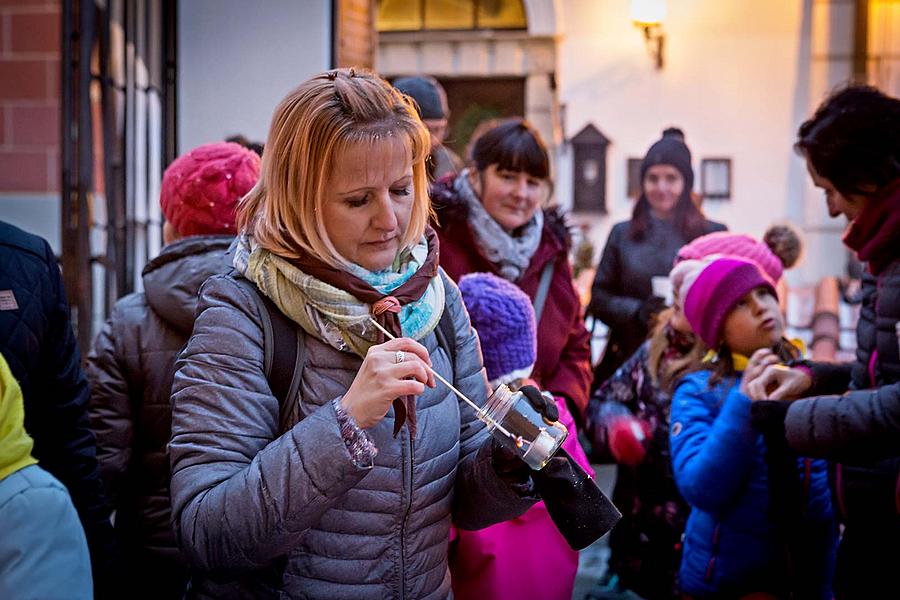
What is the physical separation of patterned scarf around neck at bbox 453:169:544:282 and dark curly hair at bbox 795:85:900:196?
2.99ft

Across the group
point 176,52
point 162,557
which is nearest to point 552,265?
point 162,557

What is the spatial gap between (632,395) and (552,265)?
21.0 inches

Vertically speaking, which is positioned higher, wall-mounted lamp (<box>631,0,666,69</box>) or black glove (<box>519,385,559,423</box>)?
wall-mounted lamp (<box>631,0,666,69</box>)

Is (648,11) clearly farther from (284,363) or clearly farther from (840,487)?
(284,363)

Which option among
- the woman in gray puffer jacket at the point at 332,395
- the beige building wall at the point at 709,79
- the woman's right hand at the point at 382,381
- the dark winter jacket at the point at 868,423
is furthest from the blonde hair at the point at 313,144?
the beige building wall at the point at 709,79

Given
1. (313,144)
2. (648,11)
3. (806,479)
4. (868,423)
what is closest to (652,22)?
(648,11)

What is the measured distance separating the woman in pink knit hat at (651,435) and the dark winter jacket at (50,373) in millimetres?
Answer: 1676

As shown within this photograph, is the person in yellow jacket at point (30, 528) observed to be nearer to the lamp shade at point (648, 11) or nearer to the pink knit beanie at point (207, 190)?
the pink knit beanie at point (207, 190)

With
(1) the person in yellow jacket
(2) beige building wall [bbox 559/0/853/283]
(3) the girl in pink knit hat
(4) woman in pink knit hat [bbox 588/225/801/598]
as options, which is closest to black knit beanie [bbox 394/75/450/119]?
(4) woman in pink knit hat [bbox 588/225/801/598]

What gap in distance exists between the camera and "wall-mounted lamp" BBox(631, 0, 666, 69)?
9.67 metres

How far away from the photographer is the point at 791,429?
2.40 meters

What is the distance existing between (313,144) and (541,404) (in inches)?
21.0

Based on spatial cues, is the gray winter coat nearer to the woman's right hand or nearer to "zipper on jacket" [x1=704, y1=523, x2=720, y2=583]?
the woman's right hand

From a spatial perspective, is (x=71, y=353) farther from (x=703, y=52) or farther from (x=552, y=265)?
(x=703, y=52)
